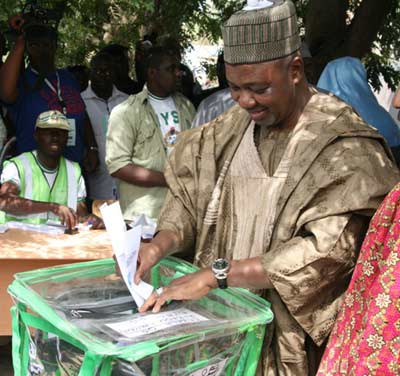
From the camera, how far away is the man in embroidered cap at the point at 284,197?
1.99 metres

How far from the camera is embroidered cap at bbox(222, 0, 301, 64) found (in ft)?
6.79

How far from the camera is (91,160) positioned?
501cm

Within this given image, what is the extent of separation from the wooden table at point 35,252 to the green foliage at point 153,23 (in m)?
3.17

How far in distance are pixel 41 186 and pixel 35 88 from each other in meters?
0.91

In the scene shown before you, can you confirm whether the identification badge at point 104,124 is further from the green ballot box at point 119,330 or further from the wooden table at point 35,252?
the green ballot box at point 119,330

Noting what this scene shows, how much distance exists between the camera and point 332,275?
2031 millimetres

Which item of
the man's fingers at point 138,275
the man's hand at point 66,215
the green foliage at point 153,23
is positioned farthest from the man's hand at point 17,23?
the man's fingers at point 138,275

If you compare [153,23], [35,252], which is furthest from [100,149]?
[153,23]

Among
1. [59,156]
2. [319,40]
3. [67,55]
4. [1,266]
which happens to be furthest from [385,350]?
[67,55]

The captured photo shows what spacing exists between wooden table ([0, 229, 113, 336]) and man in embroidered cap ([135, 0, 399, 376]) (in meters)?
1.20

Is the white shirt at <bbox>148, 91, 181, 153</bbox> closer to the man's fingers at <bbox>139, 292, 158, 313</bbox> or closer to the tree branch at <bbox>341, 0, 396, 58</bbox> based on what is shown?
the tree branch at <bbox>341, 0, 396, 58</bbox>

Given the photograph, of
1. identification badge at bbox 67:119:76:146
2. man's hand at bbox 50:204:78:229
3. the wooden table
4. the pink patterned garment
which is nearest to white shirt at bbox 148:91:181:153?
identification badge at bbox 67:119:76:146

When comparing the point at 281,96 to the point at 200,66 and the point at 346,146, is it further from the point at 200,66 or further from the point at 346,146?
the point at 200,66

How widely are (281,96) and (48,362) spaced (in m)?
1.03
